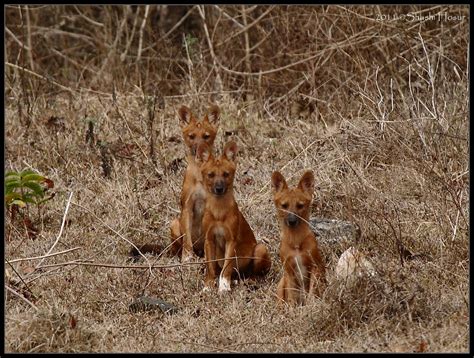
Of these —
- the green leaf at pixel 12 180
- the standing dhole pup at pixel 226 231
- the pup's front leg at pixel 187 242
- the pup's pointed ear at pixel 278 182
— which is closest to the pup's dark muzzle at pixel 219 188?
the standing dhole pup at pixel 226 231

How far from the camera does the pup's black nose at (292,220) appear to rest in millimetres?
7020

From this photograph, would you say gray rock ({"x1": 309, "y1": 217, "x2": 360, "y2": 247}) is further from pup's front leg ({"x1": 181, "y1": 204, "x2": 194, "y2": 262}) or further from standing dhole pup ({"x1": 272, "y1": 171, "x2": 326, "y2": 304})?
pup's front leg ({"x1": 181, "y1": 204, "x2": 194, "y2": 262})

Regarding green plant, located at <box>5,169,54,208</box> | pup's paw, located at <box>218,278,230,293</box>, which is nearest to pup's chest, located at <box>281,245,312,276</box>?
pup's paw, located at <box>218,278,230,293</box>

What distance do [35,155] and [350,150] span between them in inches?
122

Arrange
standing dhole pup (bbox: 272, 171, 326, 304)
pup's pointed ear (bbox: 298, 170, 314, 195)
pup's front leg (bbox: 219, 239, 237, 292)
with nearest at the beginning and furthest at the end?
standing dhole pup (bbox: 272, 171, 326, 304), pup's pointed ear (bbox: 298, 170, 314, 195), pup's front leg (bbox: 219, 239, 237, 292)

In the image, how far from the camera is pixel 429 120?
9.13 m

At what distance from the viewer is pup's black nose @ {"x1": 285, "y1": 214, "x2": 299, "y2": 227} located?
7.02 m

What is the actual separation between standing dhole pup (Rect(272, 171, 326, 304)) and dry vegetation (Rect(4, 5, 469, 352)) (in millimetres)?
198

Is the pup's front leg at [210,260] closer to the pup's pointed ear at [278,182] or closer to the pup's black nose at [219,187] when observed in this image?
the pup's black nose at [219,187]

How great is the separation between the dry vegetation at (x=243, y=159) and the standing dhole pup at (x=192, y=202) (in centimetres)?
23

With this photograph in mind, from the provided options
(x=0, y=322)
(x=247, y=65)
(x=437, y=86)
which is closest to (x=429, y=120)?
(x=437, y=86)

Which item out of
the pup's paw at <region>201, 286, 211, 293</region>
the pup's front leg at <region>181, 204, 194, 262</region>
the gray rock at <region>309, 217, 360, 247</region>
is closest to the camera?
the pup's paw at <region>201, 286, 211, 293</region>

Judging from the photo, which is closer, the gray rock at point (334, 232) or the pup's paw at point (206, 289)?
the pup's paw at point (206, 289)

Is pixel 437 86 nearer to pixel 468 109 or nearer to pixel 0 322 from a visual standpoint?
pixel 468 109
